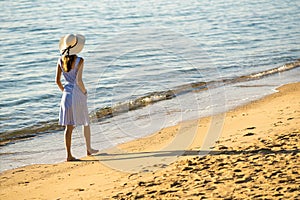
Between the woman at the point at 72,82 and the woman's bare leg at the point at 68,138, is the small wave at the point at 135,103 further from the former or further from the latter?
the woman at the point at 72,82

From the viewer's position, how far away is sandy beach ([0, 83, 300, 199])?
532 cm

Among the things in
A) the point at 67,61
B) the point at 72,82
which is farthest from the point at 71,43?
the point at 72,82

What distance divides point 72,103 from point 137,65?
27.8 feet

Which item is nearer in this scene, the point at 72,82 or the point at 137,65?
the point at 72,82

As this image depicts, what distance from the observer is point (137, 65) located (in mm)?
15664

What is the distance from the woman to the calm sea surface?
36.7 inches

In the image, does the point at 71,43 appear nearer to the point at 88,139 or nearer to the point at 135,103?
the point at 88,139

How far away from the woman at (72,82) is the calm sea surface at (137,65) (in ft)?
3.06

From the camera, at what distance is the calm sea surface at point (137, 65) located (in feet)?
32.7

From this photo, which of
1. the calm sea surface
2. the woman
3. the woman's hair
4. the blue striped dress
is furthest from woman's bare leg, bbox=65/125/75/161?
the woman's hair

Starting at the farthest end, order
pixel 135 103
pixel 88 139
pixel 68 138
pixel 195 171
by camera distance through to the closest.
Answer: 1. pixel 135 103
2. pixel 88 139
3. pixel 68 138
4. pixel 195 171

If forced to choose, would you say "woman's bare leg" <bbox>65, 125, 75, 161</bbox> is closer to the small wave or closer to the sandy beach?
the sandy beach

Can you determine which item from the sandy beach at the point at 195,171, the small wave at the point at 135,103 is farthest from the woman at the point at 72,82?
the small wave at the point at 135,103

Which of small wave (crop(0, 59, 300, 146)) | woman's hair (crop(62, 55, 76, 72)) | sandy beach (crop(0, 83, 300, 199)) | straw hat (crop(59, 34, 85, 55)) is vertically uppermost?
straw hat (crop(59, 34, 85, 55))
